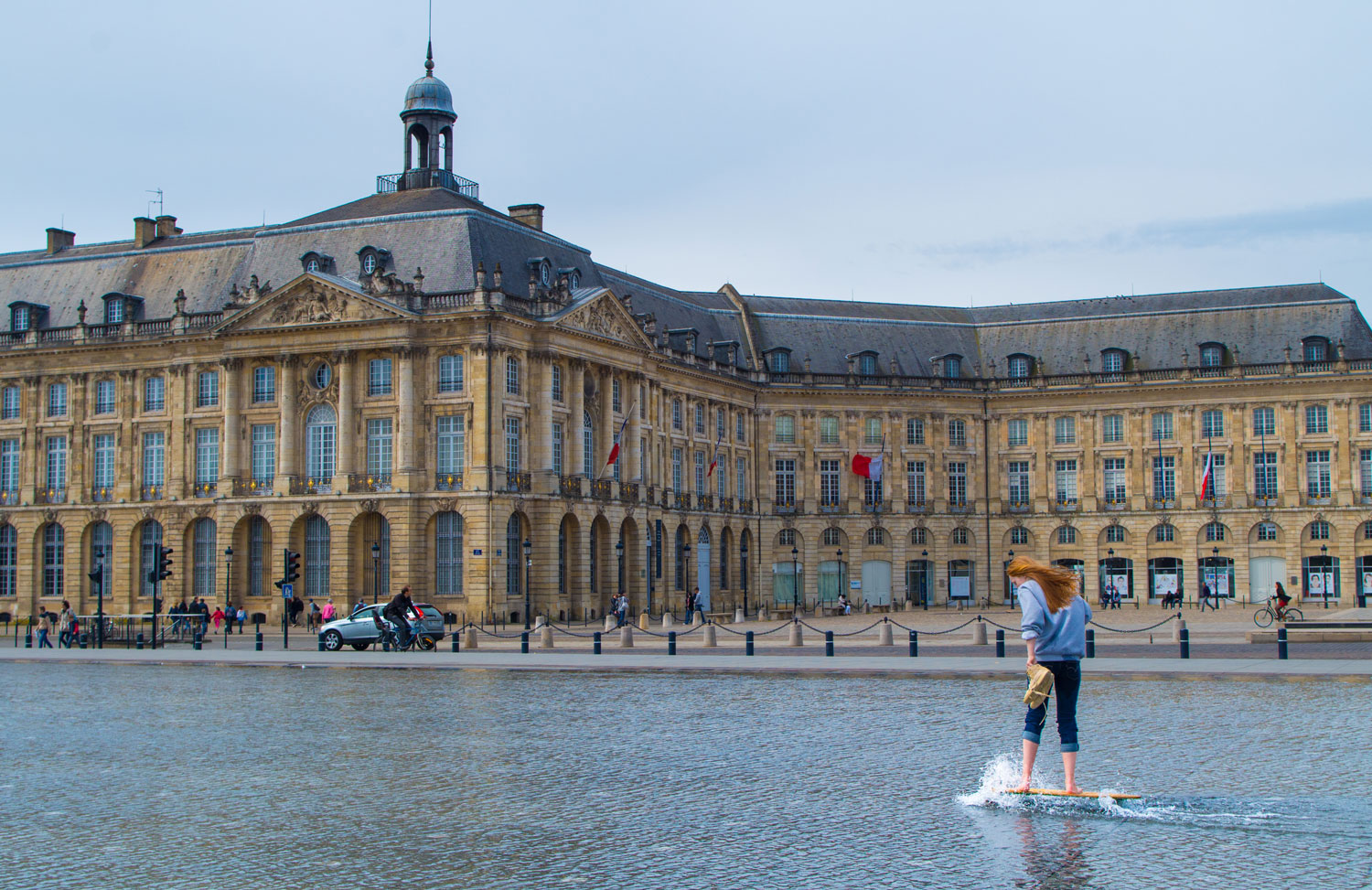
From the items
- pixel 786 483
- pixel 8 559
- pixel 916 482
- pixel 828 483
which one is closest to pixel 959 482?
pixel 916 482

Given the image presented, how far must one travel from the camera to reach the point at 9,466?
73062 millimetres

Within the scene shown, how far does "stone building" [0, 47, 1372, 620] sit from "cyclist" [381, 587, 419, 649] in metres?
18.3

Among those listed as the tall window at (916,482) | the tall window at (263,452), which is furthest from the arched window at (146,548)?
the tall window at (916,482)

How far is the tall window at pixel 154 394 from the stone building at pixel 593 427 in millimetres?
145

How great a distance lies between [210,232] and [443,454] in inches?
856

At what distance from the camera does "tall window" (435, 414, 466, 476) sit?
6278 cm

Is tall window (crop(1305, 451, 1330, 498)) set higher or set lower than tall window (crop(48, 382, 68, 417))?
lower

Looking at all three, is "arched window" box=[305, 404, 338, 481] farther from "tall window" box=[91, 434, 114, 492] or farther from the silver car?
the silver car

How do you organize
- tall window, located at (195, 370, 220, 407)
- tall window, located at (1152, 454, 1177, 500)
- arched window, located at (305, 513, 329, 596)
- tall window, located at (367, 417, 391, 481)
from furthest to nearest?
tall window, located at (1152, 454, 1177, 500) < tall window, located at (195, 370, 220, 407) < arched window, located at (305, 513, 329, 596) < tall window, located at (367, 417, 391, 481)

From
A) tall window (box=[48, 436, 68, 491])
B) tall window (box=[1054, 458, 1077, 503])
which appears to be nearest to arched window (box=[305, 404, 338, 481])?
tall window (box=[48, 436, 68, 491])

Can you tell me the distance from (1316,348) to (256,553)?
5705 cm

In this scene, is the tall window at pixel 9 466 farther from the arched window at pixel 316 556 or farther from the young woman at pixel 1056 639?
the young woman at pixel 1056 639

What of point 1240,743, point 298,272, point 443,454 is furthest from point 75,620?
point 1240,743

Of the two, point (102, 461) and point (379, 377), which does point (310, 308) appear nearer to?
point (379, 377)
